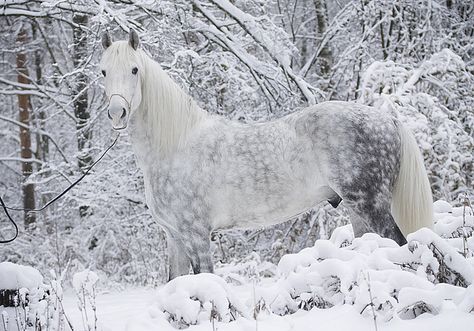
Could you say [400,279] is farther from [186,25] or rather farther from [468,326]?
[186,25]

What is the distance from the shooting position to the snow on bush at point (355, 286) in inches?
90.5

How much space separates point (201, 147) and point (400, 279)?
2.12 meters

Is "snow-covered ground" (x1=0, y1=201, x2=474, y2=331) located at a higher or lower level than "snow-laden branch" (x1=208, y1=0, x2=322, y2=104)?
lower

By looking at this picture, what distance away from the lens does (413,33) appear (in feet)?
30.1

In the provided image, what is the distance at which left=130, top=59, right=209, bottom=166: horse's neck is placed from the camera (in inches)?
161

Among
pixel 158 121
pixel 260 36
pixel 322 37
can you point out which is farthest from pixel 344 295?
pixel 322 37

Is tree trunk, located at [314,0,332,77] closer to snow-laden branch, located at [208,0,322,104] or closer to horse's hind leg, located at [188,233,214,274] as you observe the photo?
Answer: snow-laden branch, located at [208,0,322,104]

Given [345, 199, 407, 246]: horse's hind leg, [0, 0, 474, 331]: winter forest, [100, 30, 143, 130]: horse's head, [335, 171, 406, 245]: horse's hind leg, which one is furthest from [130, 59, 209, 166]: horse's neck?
[345, 199, 407, 246]: horse's hind leg

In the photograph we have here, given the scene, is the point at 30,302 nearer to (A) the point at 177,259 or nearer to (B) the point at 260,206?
(A) the point at 177,259

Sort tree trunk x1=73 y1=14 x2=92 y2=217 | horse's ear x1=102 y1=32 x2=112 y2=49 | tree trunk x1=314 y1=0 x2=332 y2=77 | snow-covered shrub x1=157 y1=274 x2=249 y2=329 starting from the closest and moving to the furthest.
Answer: snow-covered shrub x1=157 y1=274 x2=249 y2=329 < horse's ear x1=102 y1=32 x2=112 y2=49 < tree trunk x1=73 y1=14 x2=92 y2=217 < tree trunk x1=314 y1=0 x2=332 y2=77

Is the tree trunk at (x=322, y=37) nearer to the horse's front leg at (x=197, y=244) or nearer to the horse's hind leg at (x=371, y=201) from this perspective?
the horse's hind leg at (x=371, y=201)

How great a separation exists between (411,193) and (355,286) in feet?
5.35

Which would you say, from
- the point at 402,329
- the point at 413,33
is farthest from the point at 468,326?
the point at 413,33

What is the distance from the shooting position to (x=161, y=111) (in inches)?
162
